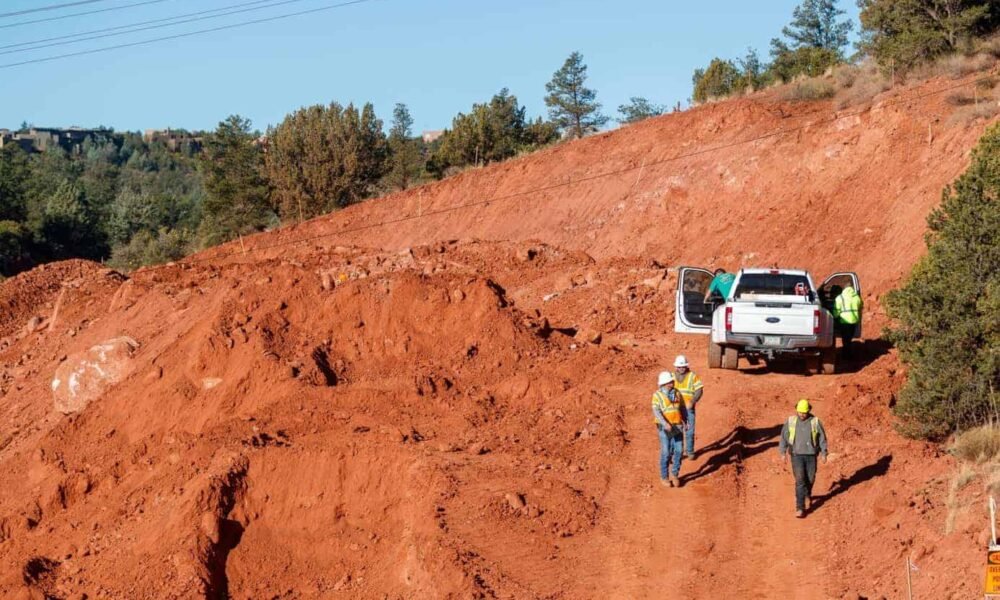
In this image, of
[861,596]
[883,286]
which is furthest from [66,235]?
[861,596]

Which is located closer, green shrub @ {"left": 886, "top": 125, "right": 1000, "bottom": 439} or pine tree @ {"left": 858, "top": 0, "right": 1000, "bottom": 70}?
green shrub @ {"left": 886, "top": 125, "right": 1000, "bottom": 439}

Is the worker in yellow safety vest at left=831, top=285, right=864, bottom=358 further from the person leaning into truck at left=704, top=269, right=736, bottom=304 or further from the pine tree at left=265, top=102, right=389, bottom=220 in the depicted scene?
the pine tree at left=265, top=102, right=389, bottom=220

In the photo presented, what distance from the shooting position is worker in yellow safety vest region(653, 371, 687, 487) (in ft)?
46.3

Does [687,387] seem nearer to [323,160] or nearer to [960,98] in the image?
[960,98]

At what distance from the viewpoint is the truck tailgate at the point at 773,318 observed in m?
18.5

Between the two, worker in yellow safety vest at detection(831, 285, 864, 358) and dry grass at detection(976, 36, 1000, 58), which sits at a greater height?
dry grass at detection(976, 36, 1000, 58)

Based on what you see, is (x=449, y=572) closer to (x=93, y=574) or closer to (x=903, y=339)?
(x=93, y=574)

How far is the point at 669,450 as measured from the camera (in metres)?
14.3

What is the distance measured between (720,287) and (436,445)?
698 centimetres

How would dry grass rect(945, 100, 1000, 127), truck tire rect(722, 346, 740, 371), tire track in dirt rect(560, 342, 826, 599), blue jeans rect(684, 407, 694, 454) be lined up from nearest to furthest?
tire track in dirt rect(560, 342, 826, 599), blue jeans rect(684, 407, 694, 454), truck tire rect(722, 346, 740, 371), dry grass rect(945, 100, 1000, 127)

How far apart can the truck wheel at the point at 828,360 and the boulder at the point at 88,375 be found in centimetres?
1152

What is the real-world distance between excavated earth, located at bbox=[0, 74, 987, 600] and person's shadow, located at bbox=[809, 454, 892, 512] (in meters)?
0.04

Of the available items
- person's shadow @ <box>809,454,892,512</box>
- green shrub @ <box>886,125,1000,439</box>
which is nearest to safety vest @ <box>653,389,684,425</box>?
person's shadow @ <box>809,454,892,512</box>

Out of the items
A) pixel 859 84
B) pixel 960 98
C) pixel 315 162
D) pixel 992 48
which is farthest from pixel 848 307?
Result: pixel 315 162
